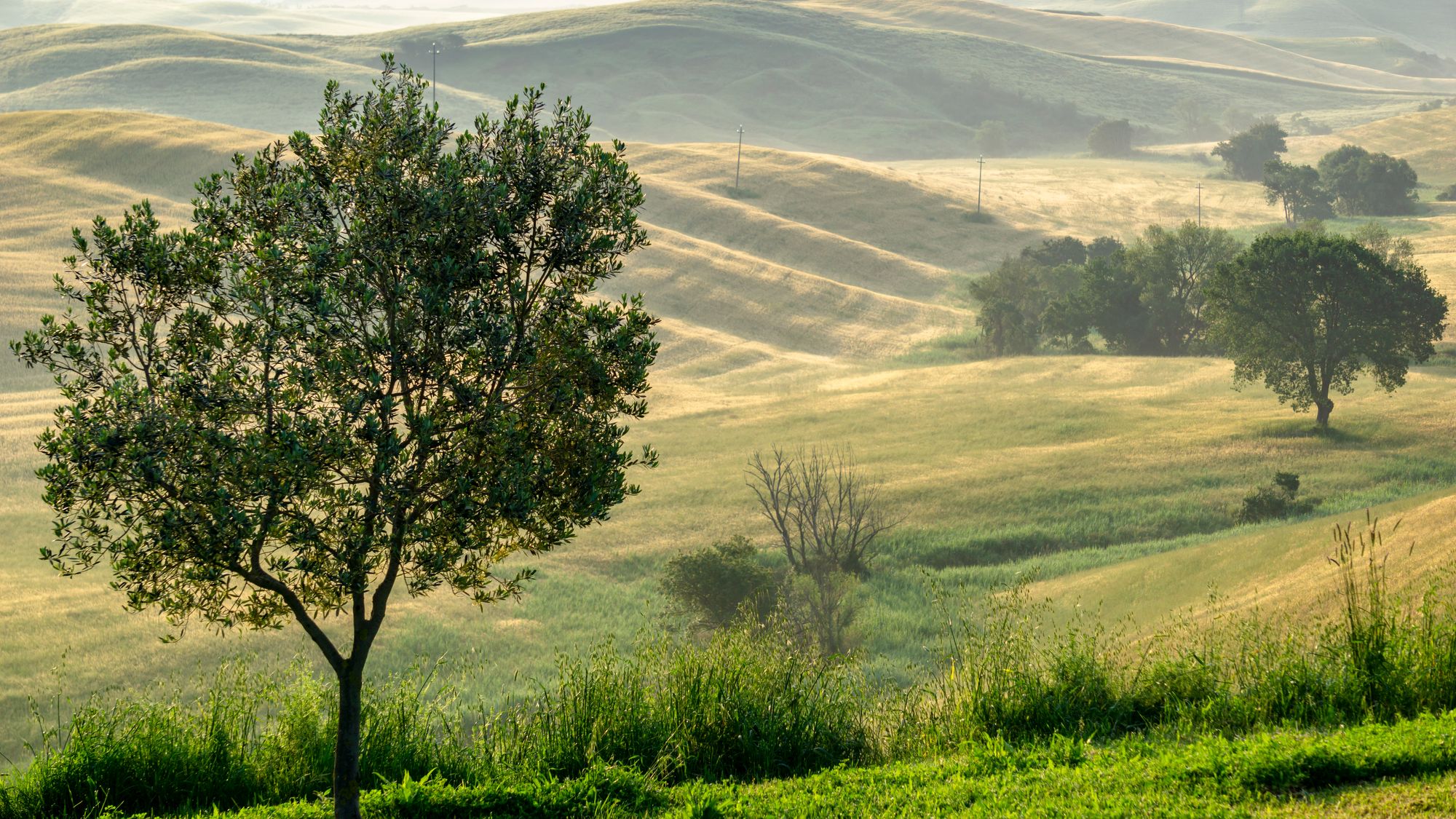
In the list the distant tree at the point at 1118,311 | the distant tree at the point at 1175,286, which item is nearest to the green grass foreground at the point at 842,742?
the distant tree at the point at 1175,286

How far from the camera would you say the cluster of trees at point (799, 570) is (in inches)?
1470

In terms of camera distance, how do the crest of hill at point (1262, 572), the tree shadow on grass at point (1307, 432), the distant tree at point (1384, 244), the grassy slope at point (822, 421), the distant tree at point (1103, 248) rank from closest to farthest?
the crest of hill at point (1262, 572)
the grassy slope at point (822, 421)
the tree shadow on grass at point (1307, 432)
the distant tree at point (1384, 244)
the distant tree at point (1103, 248)

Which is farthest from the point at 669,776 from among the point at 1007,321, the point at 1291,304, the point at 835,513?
the point at 1007,321

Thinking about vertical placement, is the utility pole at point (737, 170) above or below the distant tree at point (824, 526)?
above

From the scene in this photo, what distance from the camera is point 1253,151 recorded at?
525 ft

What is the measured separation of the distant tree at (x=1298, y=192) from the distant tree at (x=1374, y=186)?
1750mm

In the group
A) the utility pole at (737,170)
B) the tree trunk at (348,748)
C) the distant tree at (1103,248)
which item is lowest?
the tree trunk at (348,748)

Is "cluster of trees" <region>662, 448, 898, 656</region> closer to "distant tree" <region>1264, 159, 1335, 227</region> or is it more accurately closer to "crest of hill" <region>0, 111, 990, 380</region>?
"crest of hill" <region>0, 111, 990, 380</region>

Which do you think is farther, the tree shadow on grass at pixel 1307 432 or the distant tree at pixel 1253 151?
the distant tree at pixel 1253 151

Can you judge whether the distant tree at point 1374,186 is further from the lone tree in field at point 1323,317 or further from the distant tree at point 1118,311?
the lone tree in field at point 1323,317

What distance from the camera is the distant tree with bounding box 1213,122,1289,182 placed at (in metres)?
160

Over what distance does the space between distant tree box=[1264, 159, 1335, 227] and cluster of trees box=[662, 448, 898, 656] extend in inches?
3744

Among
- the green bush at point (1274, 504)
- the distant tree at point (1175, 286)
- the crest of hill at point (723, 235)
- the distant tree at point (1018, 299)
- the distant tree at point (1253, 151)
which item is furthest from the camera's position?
the distant tree at point (1253, 151)

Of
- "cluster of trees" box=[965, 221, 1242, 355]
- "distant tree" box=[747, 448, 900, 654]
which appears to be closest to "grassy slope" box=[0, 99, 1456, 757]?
"distant tree" box=[747, 448, 900, 654]
